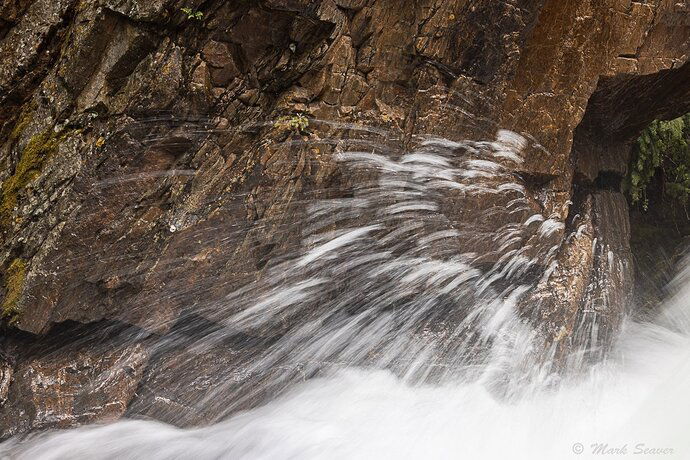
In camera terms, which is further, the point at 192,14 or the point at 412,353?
the point at 412,353

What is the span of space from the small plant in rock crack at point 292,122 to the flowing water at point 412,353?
1.58 ft

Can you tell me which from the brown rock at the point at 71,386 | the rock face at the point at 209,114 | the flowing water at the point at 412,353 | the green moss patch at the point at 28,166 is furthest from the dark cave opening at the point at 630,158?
the brown rock at the point at 71,386

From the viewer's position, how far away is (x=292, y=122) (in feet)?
15.0

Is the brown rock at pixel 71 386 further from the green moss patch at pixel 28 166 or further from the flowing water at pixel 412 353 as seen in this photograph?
the green moss patch at pixel 28 166

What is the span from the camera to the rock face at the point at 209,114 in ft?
14.0

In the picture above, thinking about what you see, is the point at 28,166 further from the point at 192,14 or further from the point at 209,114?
the point at 192,14

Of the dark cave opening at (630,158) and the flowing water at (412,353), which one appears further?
the dark cave opening at (630,158)

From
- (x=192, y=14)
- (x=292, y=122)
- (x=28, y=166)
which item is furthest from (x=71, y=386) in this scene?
(x=192, y=14)

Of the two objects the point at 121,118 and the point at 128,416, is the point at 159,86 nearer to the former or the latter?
the point at 121,118

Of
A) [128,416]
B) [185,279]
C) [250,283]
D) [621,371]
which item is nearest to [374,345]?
[250,283]

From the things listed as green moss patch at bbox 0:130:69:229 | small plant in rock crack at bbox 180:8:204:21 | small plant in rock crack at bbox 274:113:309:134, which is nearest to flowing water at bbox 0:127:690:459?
small plant in rock crack at bbox 274:113:309:134

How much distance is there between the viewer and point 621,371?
5879 millimetres

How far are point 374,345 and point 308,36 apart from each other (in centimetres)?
302

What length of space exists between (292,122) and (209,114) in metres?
0.70
